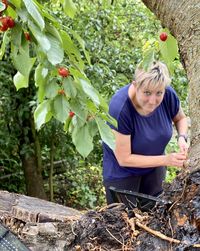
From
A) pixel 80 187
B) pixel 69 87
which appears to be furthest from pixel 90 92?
pixel 80 187

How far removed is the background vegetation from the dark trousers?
949 mm

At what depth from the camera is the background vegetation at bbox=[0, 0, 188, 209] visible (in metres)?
3.52

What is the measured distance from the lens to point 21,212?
7.50 feet

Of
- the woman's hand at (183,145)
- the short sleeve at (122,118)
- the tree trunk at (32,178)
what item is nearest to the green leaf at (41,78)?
the short sleeve at (122,118)

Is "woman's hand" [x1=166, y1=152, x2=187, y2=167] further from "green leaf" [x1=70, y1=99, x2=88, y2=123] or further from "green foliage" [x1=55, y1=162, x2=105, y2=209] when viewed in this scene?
"green foliage" [x1=55, y1=162, x2=105, y2=209]

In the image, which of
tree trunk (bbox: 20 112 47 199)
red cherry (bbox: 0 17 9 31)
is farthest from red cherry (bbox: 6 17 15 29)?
tree trunk (bbox: 20 112 47 199)

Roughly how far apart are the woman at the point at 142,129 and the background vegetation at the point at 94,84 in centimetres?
90

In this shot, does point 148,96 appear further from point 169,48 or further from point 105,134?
point 105,134

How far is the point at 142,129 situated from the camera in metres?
2.26

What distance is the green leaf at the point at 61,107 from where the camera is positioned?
1440 mm

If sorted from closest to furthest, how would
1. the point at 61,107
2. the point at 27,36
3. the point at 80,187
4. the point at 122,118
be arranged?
the point at 27,36, the point at 61,107, the point at 122,118, the point at 80,187

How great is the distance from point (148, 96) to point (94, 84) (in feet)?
4.15

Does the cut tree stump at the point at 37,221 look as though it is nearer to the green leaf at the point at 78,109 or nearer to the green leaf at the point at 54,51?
the green leaf at the point at 78,109

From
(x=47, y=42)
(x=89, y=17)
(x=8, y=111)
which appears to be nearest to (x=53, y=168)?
(x=8, y=111)
